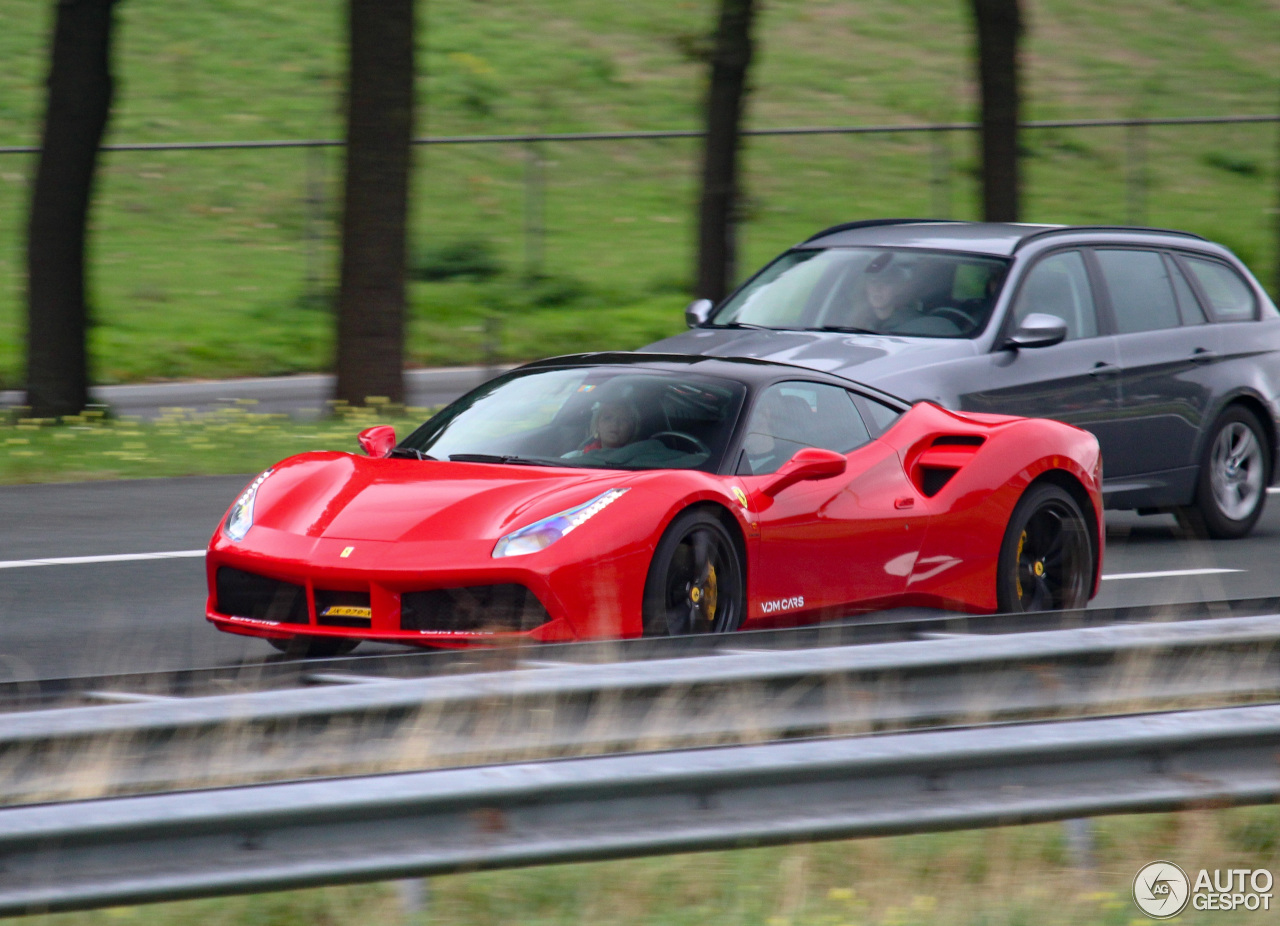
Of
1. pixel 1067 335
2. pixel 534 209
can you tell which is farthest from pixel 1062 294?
pixel 534 209

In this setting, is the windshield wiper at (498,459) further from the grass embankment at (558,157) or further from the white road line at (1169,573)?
the grass embankment at (558,157)

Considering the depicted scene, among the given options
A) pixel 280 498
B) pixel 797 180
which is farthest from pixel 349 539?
pixel 797 180

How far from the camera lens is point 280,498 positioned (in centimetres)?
730

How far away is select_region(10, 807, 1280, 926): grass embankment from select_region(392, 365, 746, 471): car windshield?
9.14 ft

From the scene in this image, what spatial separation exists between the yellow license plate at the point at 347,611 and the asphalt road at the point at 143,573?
1.06 meters

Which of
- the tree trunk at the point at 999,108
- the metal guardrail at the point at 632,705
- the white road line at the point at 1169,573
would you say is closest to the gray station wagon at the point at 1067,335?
the white road line at the point at 1169,573

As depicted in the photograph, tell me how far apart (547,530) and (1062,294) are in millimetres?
5594

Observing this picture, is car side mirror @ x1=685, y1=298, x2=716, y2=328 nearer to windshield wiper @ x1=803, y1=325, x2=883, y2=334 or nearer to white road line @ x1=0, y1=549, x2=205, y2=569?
windshield wiper @ x1=803, y1=325, x2=883, y2=334

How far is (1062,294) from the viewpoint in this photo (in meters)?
11.4

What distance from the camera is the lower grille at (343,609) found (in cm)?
674

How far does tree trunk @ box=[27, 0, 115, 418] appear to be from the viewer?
1491cm

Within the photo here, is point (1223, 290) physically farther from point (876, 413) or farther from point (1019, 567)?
point (876, 413)

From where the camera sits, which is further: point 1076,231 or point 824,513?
point 1076,231

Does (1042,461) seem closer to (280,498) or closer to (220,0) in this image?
(280,498)
